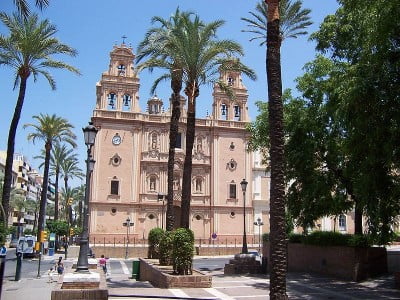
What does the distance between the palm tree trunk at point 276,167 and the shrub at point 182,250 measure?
20.2ft

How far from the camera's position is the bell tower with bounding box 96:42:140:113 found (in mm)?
51531

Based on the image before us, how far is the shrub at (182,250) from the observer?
16516 mm

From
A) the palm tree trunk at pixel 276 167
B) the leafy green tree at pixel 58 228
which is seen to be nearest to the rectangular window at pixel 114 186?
the leafy green tree at pixel 58 228

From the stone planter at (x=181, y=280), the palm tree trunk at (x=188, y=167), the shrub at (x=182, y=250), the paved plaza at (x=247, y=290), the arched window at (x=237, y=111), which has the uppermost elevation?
the arched window at (x=237, y=111)

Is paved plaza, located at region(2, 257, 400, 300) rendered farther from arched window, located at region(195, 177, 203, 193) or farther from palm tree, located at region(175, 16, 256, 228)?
arched window, located at region(195, 177, 203, 193)

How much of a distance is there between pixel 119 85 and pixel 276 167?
140ft

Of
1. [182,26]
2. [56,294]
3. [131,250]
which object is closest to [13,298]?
[56,294]

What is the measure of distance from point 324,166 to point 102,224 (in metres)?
32.2

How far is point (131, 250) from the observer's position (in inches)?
1747

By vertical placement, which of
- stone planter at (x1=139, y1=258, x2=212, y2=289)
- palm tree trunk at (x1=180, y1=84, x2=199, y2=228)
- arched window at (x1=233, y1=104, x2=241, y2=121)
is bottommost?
stone planter at (x1=139, y1=258, x2=212, y2=289)

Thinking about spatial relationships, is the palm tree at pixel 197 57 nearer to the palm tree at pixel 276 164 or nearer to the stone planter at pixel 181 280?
the stone planter at pixel 181 280

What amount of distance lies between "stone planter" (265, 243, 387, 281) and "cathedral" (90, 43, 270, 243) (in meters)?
24.4

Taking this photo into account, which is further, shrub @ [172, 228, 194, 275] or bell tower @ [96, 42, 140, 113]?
bell tower @ [96, 42, 140, 113]

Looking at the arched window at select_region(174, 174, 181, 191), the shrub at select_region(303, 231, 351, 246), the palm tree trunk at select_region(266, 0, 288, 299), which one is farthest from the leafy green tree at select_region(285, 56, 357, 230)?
the arched window at select_region(174, 174, 181, 191)
